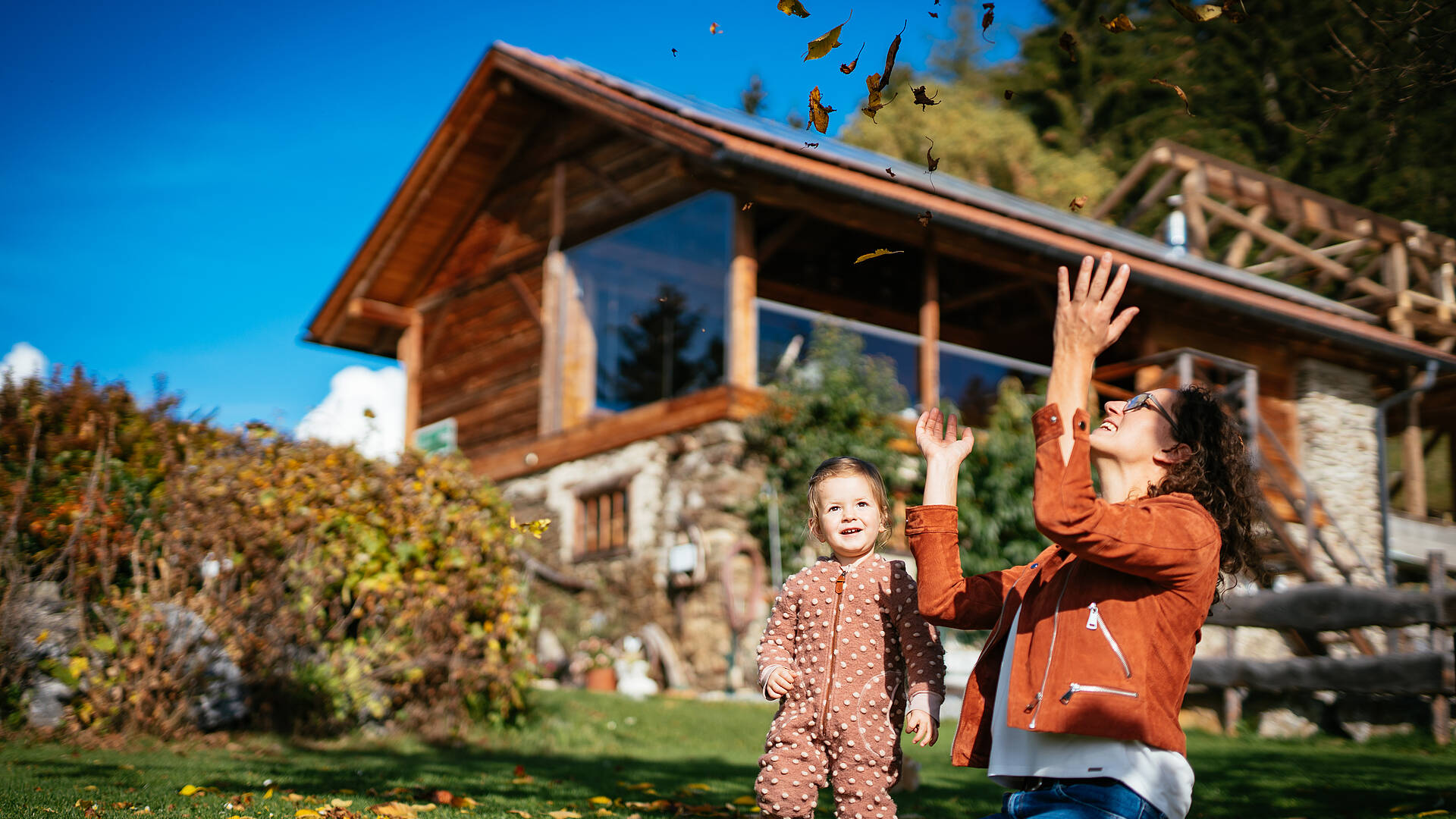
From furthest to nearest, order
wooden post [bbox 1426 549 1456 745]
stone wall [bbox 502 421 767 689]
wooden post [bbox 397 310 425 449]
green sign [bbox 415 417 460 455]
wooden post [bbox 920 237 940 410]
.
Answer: wooden post [bbox 397 310 425 449]
green sign [bbox 415 417 460 455]
wooden post [bbox 920 237 940 410]
stone wall [bbox 502 421 767 689]
wooden post [bbox 1426 549 1456 745]

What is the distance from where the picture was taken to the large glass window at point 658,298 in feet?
39.5

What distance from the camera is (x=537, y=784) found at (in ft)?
17.3

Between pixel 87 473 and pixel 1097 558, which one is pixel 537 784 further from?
pixel 1097 558

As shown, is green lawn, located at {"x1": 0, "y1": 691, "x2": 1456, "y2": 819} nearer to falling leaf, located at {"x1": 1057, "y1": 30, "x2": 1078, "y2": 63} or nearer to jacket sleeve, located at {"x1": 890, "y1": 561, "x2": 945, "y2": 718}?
jacket sleeve, located at {"x1": 890, "y1": 561, "x2": 945, "y2": 718}

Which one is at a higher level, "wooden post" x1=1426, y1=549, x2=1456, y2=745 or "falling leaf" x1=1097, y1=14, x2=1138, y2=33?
"falling leaf" x1=1097, y1=14, x2=1138, y2=33

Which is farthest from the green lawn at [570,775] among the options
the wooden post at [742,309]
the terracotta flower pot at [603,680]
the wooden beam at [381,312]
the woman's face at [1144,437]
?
the wooden beam at [381,312]

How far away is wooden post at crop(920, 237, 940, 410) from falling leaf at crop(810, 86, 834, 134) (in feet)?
28.3

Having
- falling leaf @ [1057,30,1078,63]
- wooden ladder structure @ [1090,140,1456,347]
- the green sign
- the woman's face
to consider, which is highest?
wooden ladder structure @ [1090,140,1456,347]

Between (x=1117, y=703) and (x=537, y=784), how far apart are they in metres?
3.53

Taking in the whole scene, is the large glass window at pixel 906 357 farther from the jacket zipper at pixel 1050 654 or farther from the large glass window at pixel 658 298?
the jacket zipper at pixel 1050 654

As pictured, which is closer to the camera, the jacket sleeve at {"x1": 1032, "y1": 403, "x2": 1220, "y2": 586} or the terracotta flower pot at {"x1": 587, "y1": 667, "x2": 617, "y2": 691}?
the jacket sleeve at {"x1": 1032, "y1": 403, "x2": 1220, "y2": 586}

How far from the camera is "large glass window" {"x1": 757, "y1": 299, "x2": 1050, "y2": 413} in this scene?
11867 mm

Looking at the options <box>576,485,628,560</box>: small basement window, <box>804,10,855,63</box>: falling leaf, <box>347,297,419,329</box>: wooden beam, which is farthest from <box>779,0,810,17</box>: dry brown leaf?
<box>347,297,419,329</box>: wooden beam

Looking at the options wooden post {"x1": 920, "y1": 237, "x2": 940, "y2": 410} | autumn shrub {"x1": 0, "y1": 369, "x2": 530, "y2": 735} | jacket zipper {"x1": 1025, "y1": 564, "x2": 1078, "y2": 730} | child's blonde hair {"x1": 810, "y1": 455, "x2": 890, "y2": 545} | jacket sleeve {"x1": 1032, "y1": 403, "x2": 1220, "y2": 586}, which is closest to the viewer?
jacket sleeve {"x1": 1032, "y1": 403, "x2": 1220, "y2": 586}
